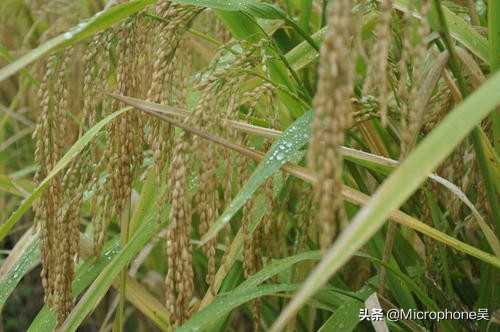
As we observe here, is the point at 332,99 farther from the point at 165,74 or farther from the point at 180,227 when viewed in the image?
the point at 165,74

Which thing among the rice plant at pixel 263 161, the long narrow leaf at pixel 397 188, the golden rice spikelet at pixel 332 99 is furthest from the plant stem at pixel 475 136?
the golden rice spikelet at pixel 332 99

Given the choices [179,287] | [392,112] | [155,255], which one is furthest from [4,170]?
[179,287]

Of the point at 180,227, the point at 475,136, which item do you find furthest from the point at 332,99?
the point at 475,136

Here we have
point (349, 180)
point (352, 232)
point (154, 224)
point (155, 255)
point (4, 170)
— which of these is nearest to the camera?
point (352, 232)

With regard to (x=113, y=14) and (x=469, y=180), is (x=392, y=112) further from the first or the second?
(x=113, y=14)

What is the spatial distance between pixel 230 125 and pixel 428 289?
613 mm

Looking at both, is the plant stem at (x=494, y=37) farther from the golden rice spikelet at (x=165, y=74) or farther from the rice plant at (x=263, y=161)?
the golden rice spikelet at (x=165, y=74)

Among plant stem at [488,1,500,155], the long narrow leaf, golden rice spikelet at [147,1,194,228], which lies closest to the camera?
the long narrow leaf

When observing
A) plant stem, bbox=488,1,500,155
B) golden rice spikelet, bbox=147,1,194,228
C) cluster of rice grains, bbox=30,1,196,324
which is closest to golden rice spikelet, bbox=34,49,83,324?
cluster of rice grains, bbox=30,1,196,324

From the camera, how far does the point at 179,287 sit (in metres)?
1.08

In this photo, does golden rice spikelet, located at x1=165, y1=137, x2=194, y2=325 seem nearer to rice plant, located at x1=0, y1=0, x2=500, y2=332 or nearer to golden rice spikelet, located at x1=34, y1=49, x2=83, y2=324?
rice plant, located at x1=0, y1=0, x2=500, y2=332

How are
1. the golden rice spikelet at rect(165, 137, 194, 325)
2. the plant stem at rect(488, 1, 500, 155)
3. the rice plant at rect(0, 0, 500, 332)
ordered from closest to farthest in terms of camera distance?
the rice plant at rect(0, 0, 500, 332), the golden rice spikelet at rect(165, 137, 194, 325), the plant stem at rect(488, 1, 500, 155)

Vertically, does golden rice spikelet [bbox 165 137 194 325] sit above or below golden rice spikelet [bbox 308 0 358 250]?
below

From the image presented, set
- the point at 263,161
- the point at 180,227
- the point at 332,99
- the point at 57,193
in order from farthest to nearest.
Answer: the point at 57,193, the point at 263,161, the point at 180,227, the point at 332,99
